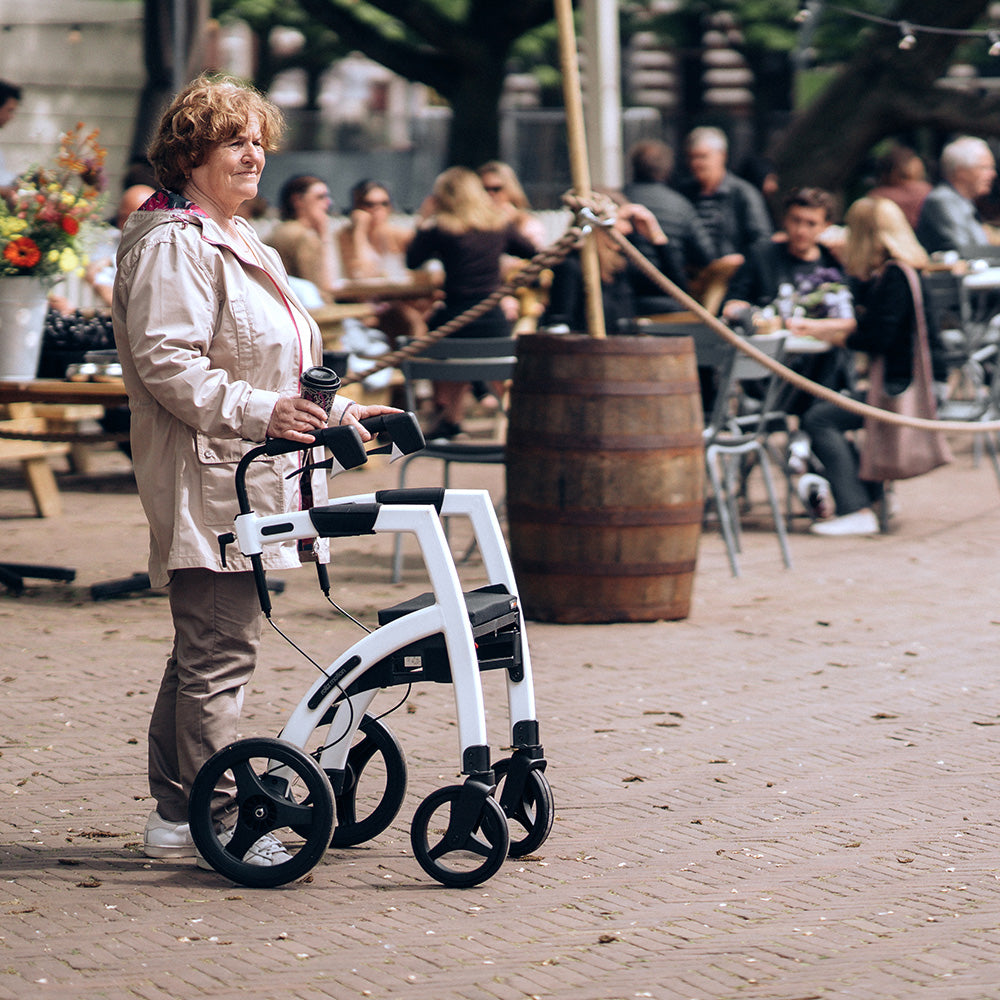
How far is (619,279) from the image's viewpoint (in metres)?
9.88

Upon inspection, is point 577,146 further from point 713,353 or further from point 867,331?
point 867,331

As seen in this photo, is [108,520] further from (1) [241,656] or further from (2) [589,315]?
(1) [241,656]

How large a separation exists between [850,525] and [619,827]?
524cm

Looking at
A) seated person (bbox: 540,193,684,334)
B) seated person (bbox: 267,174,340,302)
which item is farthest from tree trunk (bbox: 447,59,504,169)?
seated person (bbox: 540,193,684,334)

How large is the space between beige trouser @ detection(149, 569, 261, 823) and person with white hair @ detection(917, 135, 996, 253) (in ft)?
32.4

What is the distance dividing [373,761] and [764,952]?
6.00 ft

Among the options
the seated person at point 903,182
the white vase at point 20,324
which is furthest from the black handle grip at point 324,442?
the seated person at point 903,182

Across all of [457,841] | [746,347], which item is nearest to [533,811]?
[457,841]

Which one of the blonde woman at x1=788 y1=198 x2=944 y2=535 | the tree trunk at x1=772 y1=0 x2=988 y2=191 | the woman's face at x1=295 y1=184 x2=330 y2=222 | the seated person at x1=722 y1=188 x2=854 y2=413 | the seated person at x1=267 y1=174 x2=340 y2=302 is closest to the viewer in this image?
the blonde woman at x1=788 y1=198 x2=944 y2=535

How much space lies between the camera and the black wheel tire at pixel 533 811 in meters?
4.43

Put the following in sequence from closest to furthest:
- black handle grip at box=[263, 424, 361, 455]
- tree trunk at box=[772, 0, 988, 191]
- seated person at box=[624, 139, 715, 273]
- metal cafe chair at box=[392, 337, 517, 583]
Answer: black handle grip at box=[263, 424, 361, 455], metal cafe chair at box=[392, 337, 517, 583], seated person at box=[624, 139, 715, 273], tree trunk at box=[772, 0, 988, 191]

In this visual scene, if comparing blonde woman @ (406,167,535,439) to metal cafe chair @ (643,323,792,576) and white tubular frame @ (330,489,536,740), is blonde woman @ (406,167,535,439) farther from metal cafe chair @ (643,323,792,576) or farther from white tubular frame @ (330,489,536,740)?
white tubular frame @ (330,489,536,740)

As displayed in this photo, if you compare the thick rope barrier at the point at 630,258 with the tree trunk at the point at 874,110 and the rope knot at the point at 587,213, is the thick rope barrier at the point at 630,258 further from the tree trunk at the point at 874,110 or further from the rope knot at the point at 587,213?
the tree trunk at the point at 874,110

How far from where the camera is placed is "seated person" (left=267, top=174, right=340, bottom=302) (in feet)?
38.6
